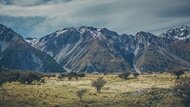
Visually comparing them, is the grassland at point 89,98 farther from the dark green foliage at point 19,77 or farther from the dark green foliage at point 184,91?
the dark green foliage at point 19,77

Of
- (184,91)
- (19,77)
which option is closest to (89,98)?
(184,91)

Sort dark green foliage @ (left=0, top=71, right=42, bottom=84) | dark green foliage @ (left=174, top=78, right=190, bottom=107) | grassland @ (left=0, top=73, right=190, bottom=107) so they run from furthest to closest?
dark green foliage @ (left=0, top=71, right=42, bottom=84)
dark green foliage @ (left=174, top=78, right=190, bottom=107)
grassland @ (left=0, top=73, right=190, bottom=107)

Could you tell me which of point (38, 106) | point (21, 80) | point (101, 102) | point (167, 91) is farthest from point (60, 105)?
point (21, 80)

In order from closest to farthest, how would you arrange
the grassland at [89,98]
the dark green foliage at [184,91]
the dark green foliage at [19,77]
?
the grassland at [89,98] < the dark green foliage at [184,91] < the dark green foliage at [19,77]

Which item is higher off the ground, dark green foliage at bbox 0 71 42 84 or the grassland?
Result: dark green foliage at bbox 0 71 42 84

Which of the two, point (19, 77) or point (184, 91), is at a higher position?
point (19, 77)

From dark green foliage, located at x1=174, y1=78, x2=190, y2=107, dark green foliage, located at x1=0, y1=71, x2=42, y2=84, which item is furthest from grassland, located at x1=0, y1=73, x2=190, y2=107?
dark green foliage, located at x1=0, y1=71, x2=42, y2=84

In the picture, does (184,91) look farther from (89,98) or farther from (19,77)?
(19,77)

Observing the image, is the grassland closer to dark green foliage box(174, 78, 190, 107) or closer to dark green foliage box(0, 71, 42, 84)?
dark green foliage box(174, 78, 190, 107)

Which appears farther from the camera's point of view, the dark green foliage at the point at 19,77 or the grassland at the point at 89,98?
the dark green foliage at the point at 19,77

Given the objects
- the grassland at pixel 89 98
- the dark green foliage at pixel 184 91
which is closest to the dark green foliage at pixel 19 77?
the grassland at pixel 89 98

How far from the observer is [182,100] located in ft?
358

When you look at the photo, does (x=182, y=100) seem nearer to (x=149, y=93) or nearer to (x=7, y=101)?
(x=149, y=93)

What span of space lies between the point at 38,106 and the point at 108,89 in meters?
46.4
